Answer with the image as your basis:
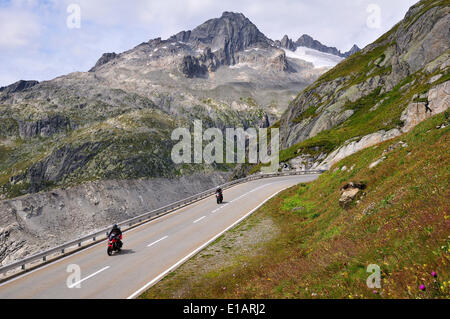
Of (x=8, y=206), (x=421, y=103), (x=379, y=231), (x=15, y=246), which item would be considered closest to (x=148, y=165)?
(x=8, y=206)

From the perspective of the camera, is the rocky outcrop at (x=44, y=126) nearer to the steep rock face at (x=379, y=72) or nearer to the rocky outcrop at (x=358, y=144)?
the steep rock face at (x=379, y=72)

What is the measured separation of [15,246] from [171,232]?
213 ft

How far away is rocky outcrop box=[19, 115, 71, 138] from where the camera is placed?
189m

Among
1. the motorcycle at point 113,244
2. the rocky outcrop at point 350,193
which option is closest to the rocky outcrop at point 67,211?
the motorcycle at point 113,244

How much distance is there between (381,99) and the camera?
64.1 meters

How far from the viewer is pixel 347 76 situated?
8831 cm

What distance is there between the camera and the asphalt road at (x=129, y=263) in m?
12.9

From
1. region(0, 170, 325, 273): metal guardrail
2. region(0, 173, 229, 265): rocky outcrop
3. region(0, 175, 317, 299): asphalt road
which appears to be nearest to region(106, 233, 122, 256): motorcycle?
region(0, 175, 317, 299): asphalt road

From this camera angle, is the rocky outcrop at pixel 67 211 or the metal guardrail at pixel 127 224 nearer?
the metal guardrail at pixel 127 224

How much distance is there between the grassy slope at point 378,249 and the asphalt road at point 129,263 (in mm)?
2331

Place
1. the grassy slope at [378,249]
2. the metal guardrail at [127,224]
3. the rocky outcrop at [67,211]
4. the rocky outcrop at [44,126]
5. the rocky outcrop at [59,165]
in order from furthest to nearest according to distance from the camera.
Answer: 1. the rocky outcrop at [44,126]
2. the rocky outcrop at [59,165]
3. the rocky outcrop at [67,211]
4. the metal guardrail at [127,224]
5. the grassy slope at [378,249]

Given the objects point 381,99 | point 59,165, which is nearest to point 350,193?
point 381,99

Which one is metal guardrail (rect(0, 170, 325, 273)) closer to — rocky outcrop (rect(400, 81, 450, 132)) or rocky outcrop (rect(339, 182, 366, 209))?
rocky outcrop (rect(339, 182, 366, 209))

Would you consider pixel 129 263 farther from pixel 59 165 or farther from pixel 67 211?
pixel 59 165
